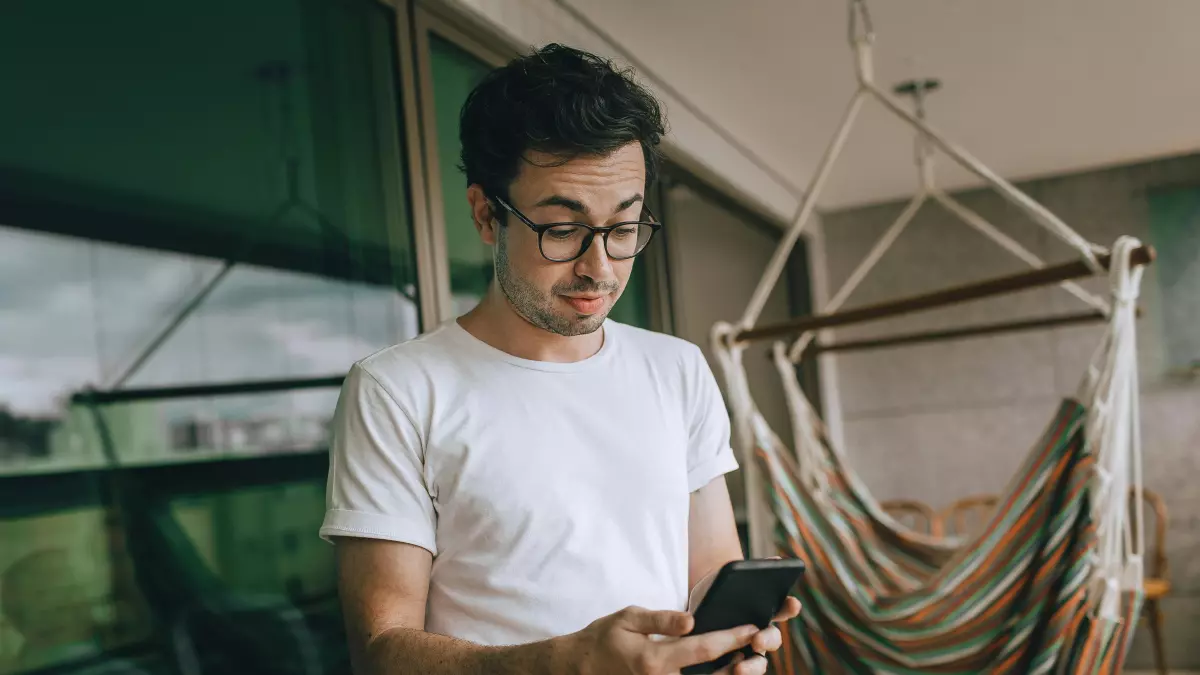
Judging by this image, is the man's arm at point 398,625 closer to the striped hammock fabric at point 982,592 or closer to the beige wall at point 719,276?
the striped hammock fabric at point 982,592

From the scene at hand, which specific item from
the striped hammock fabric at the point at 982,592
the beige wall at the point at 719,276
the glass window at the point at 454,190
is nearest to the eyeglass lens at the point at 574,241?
the glass window at the point at 454,190

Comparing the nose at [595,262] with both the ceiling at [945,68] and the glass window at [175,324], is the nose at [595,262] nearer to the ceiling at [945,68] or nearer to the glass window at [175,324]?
the glass window at [175,324]

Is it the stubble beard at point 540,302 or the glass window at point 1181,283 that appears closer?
the stubble beard at point 540,302

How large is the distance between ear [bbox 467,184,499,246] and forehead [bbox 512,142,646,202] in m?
0.05

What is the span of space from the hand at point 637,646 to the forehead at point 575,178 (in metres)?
0.40

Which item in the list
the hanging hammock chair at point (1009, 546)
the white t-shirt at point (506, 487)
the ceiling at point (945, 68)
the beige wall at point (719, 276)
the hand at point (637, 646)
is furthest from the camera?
the beige wall at point (719, 276)

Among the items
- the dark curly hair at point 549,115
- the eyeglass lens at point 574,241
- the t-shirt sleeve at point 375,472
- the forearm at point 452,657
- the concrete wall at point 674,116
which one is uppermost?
the concrete wall at point 674,116

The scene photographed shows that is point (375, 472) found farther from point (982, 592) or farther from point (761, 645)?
point (982, 592)

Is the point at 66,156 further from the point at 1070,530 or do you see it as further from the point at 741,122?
the point at 741,122

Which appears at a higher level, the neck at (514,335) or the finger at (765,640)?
the neck at (514,335)

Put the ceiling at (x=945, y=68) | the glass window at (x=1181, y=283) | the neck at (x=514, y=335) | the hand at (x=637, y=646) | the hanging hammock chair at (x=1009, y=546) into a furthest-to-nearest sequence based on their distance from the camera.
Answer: the glass window at (x=1181, y=283) < the ceiling at (x=945, y=68) < the hanging hammock chair at (x=1009, y=546) < the neck at (x=514, y=335) < the hand at (x=637, y=646)

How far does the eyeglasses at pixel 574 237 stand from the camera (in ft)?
3.17

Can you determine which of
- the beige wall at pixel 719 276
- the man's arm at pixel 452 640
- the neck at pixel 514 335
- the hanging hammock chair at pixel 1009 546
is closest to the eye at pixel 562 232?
the neck at pixel 514 335

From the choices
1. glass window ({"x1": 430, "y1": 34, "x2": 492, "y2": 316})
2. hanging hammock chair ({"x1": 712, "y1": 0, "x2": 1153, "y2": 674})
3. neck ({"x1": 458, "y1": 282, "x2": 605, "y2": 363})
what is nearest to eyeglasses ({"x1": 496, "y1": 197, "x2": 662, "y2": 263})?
neck ({"x1": 458, "y1": 282, "x2": 605, "y2": 363})
